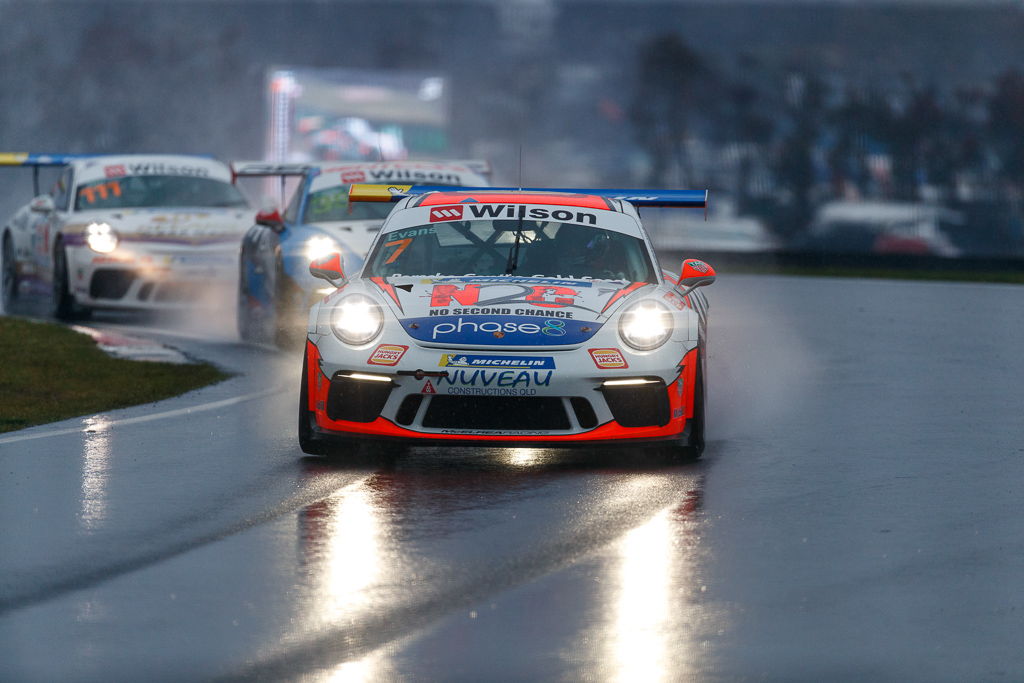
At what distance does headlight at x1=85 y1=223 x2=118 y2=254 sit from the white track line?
16.9 feet

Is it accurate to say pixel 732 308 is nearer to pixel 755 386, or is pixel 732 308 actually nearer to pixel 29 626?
pixel 755 386

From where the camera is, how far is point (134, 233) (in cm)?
1653

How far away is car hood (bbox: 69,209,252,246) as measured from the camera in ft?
Answer: 54.0

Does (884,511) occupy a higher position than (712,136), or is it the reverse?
(712,136)

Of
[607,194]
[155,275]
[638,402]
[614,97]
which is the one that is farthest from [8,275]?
[614,97]

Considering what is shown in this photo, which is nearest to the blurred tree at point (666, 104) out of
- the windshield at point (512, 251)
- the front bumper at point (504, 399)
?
the windshield at point (512, 251)

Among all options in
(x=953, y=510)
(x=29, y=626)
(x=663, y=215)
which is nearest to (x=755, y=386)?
(x=953, y=510)

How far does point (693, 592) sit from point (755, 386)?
21.3 ft

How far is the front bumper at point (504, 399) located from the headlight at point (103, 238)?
8658 millimetres

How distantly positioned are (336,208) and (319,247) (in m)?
1.02

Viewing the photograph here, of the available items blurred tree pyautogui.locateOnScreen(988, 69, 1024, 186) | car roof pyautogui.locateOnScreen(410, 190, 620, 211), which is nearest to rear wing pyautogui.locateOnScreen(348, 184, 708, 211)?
Answer: car roof pyautogui.locateOnScreen(410, 190, 620, 211)

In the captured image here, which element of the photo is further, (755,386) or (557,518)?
(755,386)

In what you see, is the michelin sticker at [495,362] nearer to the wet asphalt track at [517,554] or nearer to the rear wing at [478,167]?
the wet asphalt track at [517,554]

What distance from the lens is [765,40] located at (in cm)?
3512
